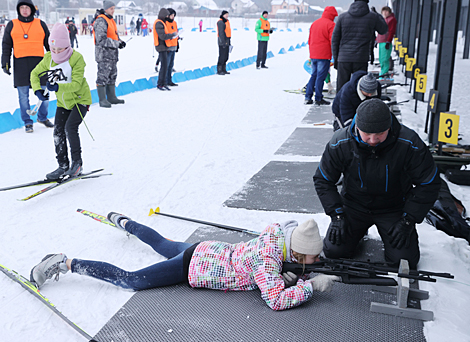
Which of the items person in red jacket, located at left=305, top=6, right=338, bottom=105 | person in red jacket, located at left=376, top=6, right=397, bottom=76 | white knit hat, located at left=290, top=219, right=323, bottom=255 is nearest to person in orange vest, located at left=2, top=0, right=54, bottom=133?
person in red jacket, located at left=305, top=6, right=338, bottom=105

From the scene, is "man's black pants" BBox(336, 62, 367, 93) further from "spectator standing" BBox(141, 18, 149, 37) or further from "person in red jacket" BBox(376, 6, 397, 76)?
"spectator standing" BBox(141, 18, 149, 37)

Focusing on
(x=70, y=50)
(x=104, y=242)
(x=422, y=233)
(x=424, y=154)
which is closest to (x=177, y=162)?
(x=70, y=50)

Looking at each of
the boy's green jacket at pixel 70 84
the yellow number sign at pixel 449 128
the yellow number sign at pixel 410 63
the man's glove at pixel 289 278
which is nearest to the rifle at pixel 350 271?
the man's glove at pixel 289 278

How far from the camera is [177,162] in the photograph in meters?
5.17

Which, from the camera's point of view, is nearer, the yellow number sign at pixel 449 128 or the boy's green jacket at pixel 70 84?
the boy's green jacket at pixel 70 84

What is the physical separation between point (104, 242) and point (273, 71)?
11.3m

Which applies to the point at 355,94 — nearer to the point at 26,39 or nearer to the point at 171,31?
the point at 26,39

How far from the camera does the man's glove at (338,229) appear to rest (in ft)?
8.96

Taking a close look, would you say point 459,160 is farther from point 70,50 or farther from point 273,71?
point 273,71

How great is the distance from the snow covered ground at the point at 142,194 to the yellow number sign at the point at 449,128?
19.9 inches

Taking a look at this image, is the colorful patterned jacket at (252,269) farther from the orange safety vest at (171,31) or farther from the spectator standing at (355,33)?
the orange safety vest at (171,31)

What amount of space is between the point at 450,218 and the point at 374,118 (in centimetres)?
144

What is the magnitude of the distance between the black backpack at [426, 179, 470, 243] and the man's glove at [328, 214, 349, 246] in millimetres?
1044

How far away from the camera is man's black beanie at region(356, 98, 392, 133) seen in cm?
242
